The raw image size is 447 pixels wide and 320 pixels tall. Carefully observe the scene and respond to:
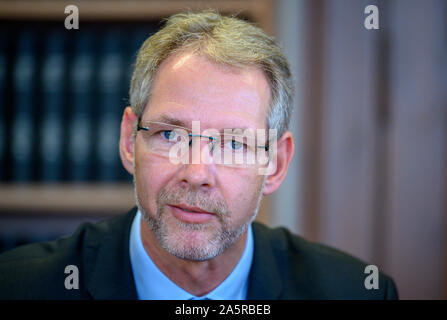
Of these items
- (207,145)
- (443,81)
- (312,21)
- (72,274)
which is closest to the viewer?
(207,145)

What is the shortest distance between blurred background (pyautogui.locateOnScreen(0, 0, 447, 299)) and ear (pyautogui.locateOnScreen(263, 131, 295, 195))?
2.04ft

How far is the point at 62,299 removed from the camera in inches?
42.2

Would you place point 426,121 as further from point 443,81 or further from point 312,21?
point 312,21

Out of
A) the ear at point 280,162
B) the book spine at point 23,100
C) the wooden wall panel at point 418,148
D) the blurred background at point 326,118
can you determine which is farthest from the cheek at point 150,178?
the wooden wall panel at point 418,148

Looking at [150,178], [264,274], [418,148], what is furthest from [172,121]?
[418,148]

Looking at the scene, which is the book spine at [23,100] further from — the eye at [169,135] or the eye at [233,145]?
the eye at [233,145]

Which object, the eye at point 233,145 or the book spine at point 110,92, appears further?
the book spine at point 110,92

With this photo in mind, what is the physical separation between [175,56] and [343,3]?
980 mm

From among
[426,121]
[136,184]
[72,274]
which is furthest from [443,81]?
[72,274]

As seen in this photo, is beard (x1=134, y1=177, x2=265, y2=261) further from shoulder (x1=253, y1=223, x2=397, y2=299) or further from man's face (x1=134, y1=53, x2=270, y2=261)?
shoulder (x1=253, y1=223, x2=397, y2=299)

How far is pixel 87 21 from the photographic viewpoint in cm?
176

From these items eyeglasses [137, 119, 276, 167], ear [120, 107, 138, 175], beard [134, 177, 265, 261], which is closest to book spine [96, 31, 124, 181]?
ear [120, 107, 138, 175]

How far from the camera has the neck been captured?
3.74ft

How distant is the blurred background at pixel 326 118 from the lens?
1735 mm
